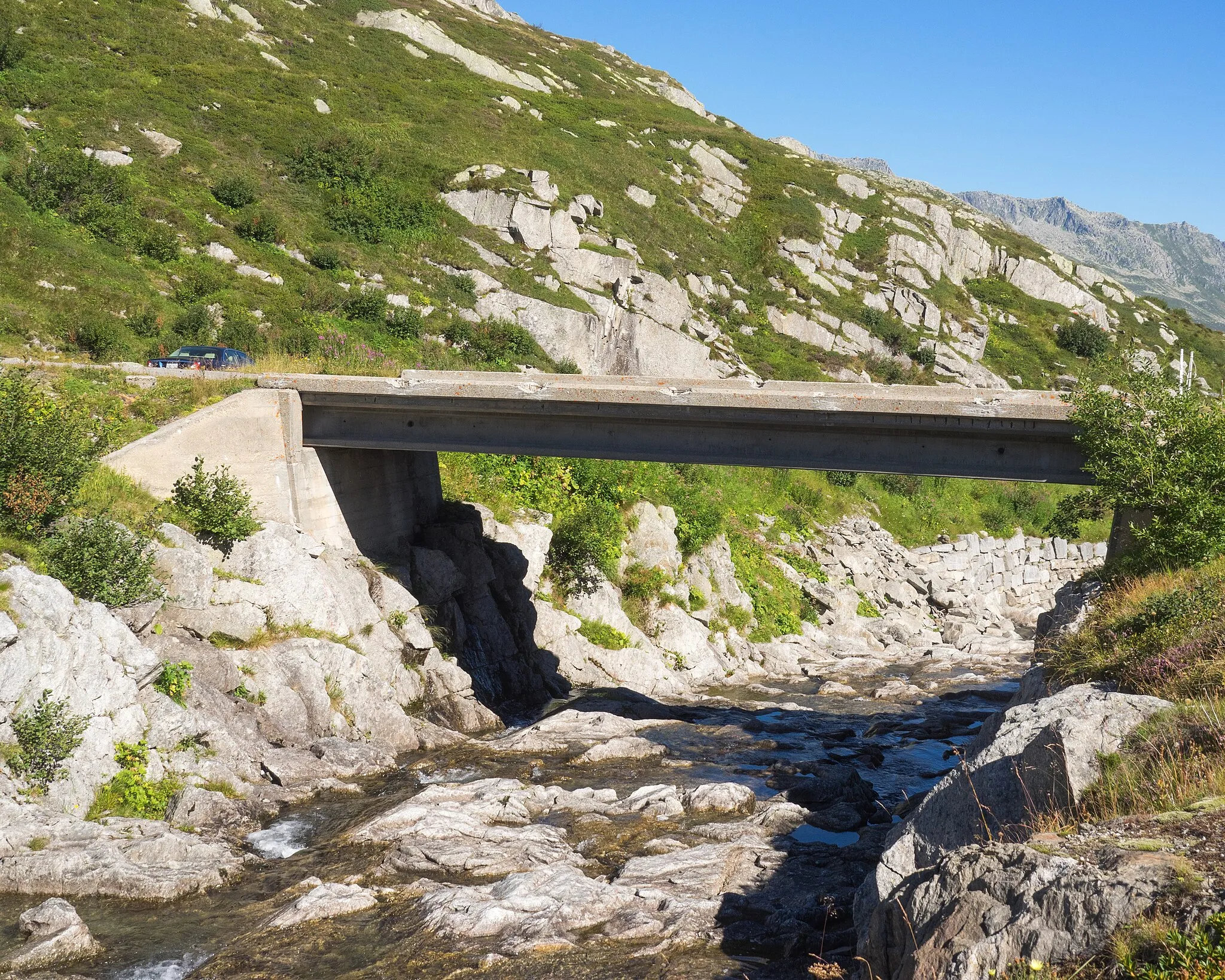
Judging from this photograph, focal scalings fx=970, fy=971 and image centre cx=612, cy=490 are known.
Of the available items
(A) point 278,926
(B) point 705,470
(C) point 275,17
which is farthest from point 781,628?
(C) point 275,17

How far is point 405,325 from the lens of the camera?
46.5 metres

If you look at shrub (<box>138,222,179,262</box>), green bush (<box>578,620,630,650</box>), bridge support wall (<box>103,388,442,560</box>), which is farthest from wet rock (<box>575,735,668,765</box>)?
shrub (<box>138,222,179,262</box>)

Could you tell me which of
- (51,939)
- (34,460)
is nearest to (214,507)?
(34,460)

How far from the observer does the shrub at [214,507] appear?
82.4 ft

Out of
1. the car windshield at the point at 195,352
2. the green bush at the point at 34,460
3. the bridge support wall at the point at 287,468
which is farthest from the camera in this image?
the car windshield at the point at 195,352

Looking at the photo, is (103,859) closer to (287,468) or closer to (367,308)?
(287,468)

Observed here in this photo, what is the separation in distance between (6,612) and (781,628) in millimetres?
30888

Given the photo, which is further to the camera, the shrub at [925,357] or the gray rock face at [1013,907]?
the shrub at [925,357]

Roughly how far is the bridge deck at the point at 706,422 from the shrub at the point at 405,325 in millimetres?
17783

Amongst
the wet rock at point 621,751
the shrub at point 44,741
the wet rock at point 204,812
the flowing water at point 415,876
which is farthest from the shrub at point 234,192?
the wet rock at point 204,812

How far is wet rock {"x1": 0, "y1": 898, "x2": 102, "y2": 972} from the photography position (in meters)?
13.1

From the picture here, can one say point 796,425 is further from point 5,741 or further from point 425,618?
point 5,741

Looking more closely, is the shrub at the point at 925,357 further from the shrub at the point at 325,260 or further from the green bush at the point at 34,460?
the green bush at the point at 34,460

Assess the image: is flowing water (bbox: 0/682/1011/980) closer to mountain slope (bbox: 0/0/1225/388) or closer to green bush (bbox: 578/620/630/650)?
green bush (bbox: 578/620/630/650)
